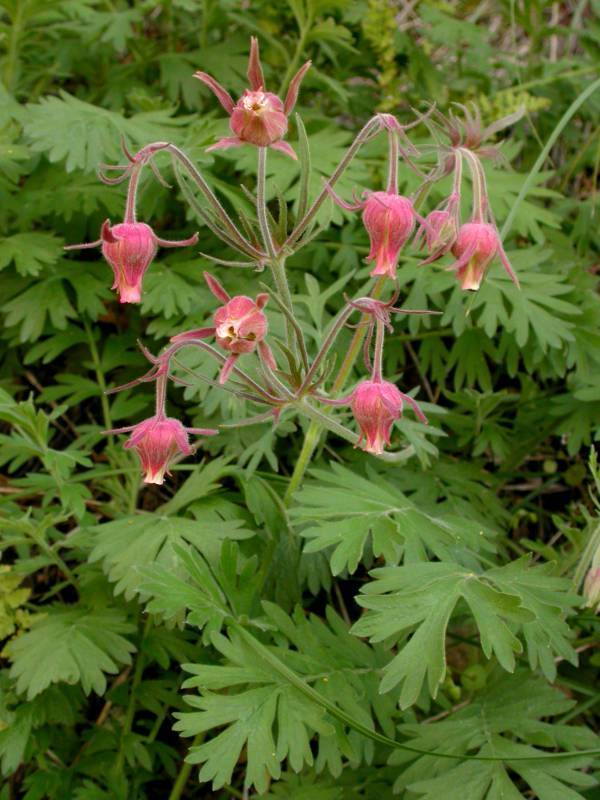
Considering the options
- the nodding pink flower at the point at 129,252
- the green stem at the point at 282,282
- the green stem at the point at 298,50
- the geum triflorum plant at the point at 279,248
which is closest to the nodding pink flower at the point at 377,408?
the geum triflorum plant at the point at 279,248

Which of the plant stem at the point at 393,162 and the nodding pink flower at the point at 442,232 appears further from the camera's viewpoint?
the nodding pink flower at the point at 442,232

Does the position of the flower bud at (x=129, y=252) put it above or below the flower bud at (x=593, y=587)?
above

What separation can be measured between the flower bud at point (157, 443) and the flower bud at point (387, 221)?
550 millimetres

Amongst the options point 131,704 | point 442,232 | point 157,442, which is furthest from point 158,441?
point 131,704

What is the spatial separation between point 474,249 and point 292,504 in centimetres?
86

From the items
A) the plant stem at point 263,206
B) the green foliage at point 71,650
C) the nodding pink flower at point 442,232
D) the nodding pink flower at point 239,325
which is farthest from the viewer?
the green foliage at point 71,650

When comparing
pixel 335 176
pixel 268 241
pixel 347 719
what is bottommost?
pixel 347 719

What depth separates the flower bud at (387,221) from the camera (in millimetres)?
1818

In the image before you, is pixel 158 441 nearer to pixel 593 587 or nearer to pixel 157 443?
pixel 157 443

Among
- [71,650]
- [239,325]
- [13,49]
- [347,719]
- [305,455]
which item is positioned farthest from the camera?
[13,49]

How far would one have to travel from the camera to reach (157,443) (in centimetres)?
193

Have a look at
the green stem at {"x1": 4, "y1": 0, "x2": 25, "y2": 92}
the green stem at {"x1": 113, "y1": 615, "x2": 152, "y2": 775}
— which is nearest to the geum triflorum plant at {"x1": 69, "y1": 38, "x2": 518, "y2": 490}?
the green stem at {"x1": 113, "y1": 615, "x2": 152, "y2": 775}

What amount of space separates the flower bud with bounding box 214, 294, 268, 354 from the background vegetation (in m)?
0.53

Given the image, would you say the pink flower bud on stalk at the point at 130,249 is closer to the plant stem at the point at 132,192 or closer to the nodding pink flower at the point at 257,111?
the plant stem at the point at 132,192
